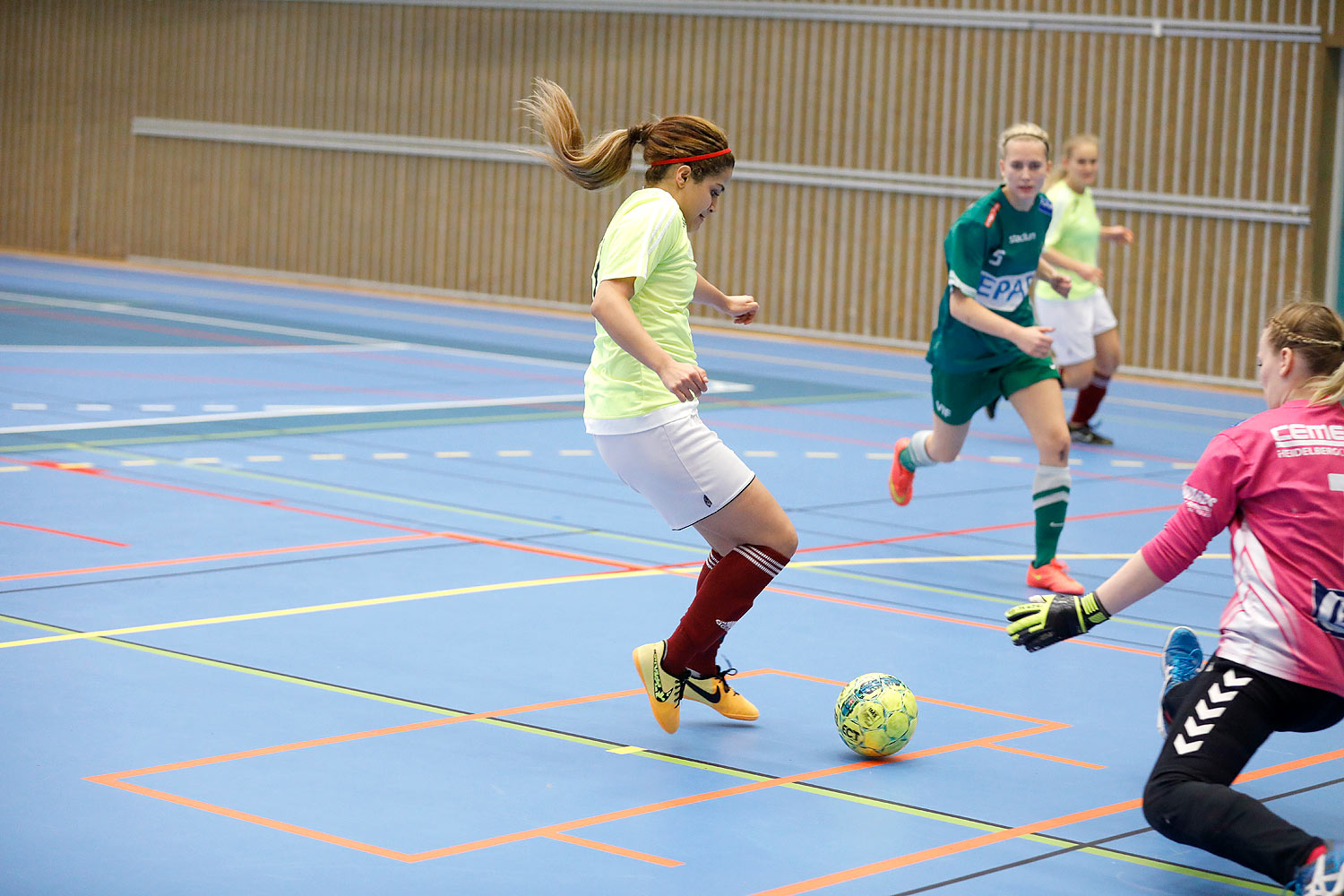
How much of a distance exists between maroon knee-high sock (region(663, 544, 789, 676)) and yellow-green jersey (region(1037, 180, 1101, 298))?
26.5 feet

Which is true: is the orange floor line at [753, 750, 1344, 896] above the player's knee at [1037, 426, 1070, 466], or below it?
below

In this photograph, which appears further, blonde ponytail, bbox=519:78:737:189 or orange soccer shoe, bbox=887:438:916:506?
orange soccer shoe, bbox=887:438:916:506

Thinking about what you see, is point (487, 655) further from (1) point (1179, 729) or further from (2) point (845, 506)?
(2) point (845, 506)

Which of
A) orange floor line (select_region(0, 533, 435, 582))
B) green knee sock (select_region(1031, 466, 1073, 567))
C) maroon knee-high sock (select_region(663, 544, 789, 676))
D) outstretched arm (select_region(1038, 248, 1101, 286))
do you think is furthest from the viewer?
outstretched arm (select_region(1038, 248, 1101, 286))

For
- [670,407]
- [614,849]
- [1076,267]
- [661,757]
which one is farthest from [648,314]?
[1076,267]

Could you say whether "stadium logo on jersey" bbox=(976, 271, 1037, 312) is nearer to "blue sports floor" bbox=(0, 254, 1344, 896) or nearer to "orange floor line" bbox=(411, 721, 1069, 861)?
"blue sports floor" bbox=(0, 254, 1344, 896)

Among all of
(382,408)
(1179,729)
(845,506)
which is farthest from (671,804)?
(382,408)

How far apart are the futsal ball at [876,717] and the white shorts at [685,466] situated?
657 mm

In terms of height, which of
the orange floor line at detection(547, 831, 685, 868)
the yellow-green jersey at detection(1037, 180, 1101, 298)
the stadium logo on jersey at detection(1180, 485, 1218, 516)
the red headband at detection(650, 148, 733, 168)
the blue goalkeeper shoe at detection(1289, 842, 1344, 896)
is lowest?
the orange floor line at detection(547, 831, 685, 868)

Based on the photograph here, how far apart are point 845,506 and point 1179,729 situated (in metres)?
5.44

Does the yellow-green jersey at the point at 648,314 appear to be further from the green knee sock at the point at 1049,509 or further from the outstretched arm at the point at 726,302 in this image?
the green knee sock at the point at 1049,509

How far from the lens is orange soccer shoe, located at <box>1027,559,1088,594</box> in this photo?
7316 mm

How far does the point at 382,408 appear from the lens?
1232cm

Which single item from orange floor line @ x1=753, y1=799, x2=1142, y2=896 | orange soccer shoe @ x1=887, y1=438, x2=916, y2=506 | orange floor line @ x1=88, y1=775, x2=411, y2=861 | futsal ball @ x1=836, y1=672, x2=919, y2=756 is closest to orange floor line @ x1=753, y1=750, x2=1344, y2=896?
orange floor line @ x1=753, y1=799, x2=1142, y2=896
